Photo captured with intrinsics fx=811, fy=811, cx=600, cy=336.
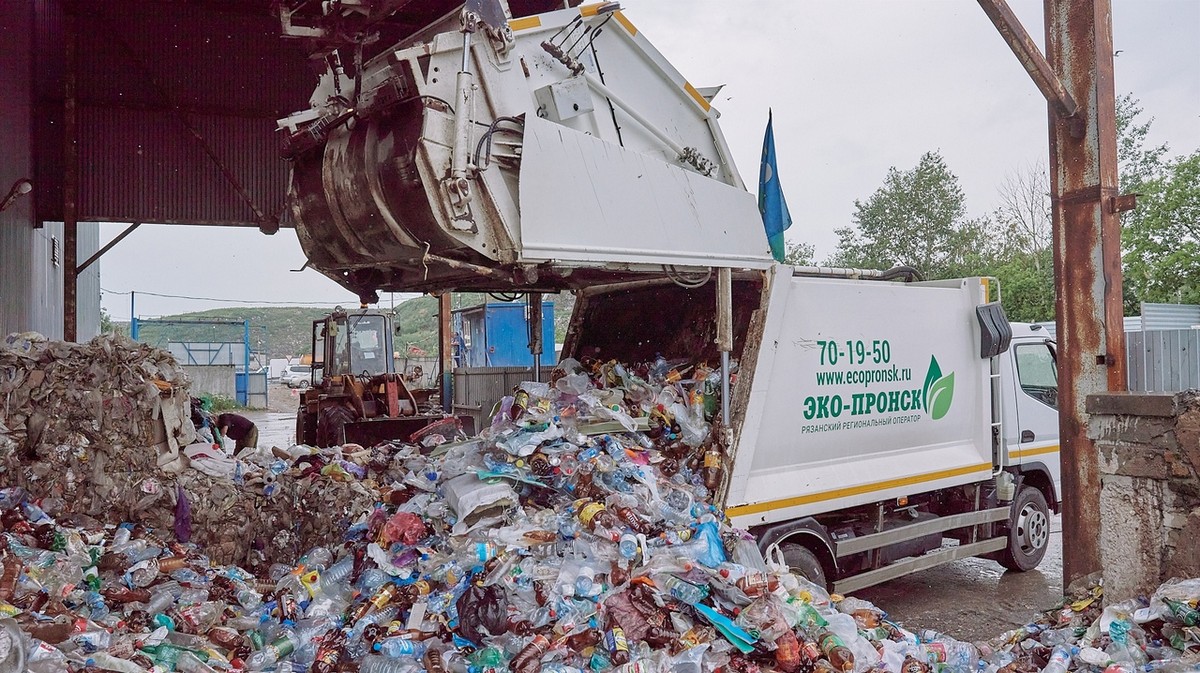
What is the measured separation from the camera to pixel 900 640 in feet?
12.2

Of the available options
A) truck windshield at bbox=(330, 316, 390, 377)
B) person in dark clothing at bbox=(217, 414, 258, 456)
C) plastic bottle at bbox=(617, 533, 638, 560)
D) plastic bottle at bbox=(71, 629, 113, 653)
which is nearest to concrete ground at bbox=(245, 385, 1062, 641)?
plastic bottle at bbox=(617, 533, 638, 560)

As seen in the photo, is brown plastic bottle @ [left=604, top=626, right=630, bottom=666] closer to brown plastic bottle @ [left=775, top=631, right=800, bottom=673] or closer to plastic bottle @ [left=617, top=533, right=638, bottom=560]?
plastic bottle @ [left=617, top=533, right=638, bottom=560]

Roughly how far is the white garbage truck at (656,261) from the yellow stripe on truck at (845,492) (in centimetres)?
1

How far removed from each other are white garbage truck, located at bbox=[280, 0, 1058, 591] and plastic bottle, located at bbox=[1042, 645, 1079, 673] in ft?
4.20

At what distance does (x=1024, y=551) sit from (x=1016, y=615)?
41.0 inches

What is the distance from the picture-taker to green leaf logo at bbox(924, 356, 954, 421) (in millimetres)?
5293

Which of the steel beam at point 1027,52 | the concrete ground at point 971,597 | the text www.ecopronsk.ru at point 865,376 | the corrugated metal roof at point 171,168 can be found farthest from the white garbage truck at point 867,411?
the corrugated metal roof at point 171,168

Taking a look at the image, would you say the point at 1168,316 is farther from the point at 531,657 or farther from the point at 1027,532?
the point at 531,657

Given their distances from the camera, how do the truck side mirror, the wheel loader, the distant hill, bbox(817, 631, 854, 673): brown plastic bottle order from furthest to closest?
the distant hill < the wheel loader < the truck side mirror < bbox(817, 631, 854, 673): brown plastic bottle

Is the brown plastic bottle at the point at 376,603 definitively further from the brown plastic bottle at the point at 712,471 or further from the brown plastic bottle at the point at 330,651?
the brown plastic bottle at the point at 712,471

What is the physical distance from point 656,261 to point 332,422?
678 centimetres

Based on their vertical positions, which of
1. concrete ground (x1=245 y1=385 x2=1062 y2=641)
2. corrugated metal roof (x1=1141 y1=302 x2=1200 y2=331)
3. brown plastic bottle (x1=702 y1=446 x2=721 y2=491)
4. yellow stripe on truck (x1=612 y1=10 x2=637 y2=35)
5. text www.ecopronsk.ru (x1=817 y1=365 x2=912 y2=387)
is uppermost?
yellow stripe on truck (x1=612 y1=10 x2=637 y2=35)

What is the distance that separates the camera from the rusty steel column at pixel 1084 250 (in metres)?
4.06

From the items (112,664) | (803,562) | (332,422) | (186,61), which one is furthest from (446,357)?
(112,664)
